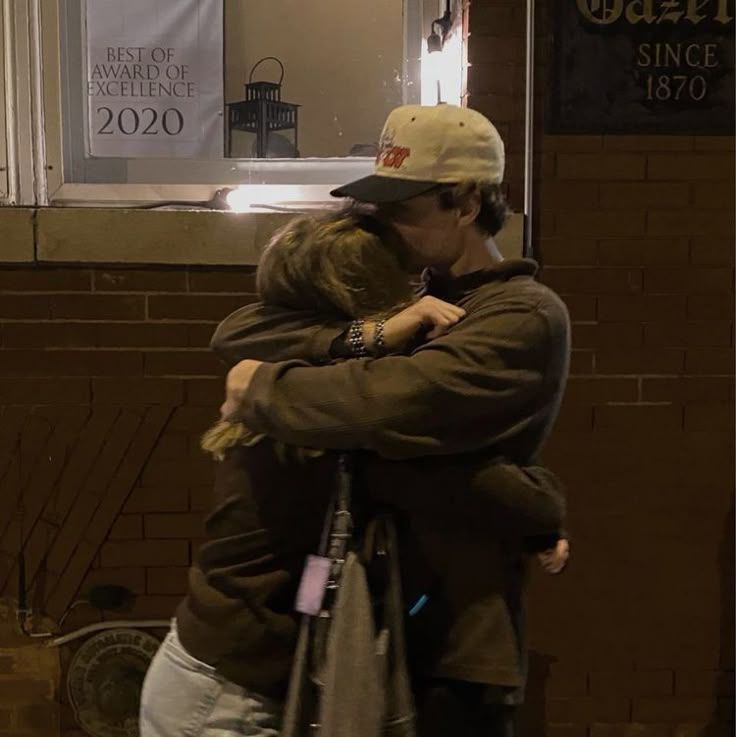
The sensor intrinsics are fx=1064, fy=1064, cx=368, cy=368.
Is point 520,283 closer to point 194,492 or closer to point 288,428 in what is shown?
point 288,428

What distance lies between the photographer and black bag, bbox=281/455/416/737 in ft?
A: 5.40

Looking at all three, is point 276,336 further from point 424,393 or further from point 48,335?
point 48,335

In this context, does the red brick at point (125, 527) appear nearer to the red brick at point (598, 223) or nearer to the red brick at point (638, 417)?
the red brick at point (638, 417)

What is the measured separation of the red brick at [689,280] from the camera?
3039 millimetres

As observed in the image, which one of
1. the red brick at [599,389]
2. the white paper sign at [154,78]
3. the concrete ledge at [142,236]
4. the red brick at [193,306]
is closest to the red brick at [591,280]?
the concrete ledge at [142,236]

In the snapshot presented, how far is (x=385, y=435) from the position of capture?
1667 millimetres

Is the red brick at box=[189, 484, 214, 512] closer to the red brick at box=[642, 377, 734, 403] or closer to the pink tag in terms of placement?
the red brick at box=[642, 377, 734, 403]

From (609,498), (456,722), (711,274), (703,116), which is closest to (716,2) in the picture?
(703,116)

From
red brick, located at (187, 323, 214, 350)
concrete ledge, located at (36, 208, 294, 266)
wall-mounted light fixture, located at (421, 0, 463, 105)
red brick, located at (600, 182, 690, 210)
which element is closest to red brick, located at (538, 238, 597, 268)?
red brick, located at (600, 182, 690, 210)

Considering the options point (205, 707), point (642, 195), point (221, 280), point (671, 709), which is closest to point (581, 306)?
point (642, 195)

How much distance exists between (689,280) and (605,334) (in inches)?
11.2

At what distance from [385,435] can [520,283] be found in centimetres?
37

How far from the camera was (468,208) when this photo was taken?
185 centimetres

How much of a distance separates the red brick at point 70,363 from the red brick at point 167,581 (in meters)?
0.59
